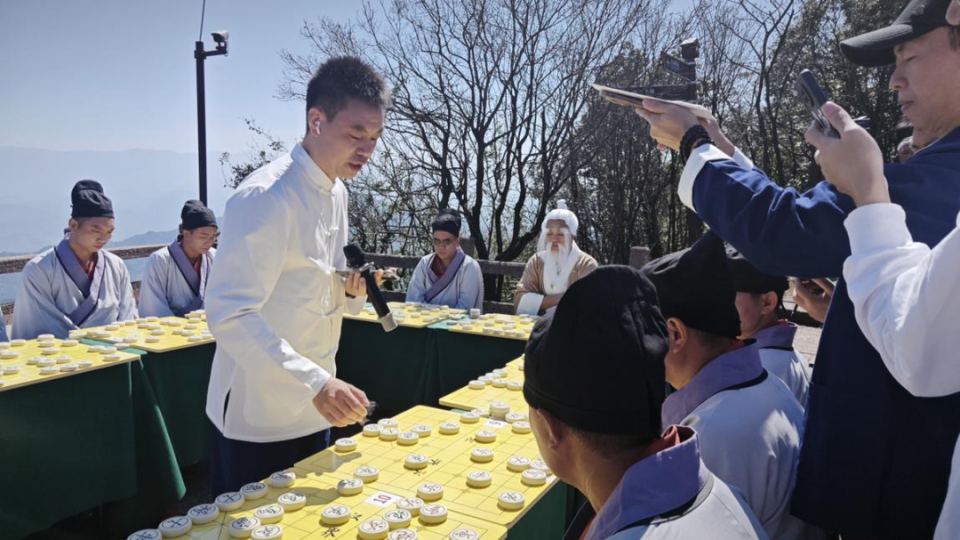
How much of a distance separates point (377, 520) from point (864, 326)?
115cm

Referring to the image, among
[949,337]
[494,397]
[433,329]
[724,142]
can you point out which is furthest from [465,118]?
[949,337]

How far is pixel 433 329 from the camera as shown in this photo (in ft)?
15.0

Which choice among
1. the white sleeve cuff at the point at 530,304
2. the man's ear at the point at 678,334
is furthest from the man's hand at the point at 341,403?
the white sleeve cuff at the point at 530,304

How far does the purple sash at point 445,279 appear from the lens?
5.73 metres

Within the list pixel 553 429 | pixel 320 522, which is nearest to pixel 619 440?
pixel 553 429

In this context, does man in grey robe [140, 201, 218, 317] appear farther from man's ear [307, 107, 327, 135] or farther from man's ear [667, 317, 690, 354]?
man's ear [667, 317, 690, 354]

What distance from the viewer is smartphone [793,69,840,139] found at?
4.02 ft

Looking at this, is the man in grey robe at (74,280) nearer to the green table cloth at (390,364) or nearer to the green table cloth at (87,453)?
the green table cloth at (87,453)

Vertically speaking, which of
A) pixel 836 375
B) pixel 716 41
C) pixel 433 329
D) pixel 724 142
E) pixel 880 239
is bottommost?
pixel 433 329

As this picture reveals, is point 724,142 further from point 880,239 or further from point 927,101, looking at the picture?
point 880,239

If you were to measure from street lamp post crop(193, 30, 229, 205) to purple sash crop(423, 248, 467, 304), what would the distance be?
3810mm

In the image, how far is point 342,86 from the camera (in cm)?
215

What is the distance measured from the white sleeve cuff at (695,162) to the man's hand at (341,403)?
1111mm

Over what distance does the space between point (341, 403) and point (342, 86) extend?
3.72 feet
